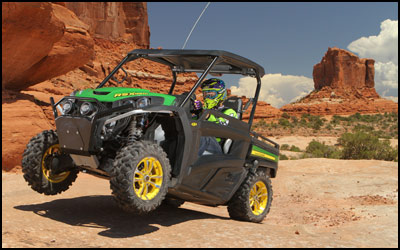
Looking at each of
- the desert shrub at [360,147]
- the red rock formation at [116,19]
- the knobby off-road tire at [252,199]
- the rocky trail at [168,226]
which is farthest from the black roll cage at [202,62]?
the red rock formation at [116,19]

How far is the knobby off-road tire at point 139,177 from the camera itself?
4090mm

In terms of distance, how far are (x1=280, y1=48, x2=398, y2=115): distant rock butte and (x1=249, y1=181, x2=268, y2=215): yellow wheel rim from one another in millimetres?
91772

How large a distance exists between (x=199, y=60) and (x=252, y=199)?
2614mm

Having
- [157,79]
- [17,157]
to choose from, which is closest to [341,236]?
[17,157]

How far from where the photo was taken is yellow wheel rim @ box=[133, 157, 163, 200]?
169 inches

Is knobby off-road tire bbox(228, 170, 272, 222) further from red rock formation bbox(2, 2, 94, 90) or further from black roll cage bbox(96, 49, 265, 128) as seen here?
red rock formation bbox(2, 2, 94, 90)

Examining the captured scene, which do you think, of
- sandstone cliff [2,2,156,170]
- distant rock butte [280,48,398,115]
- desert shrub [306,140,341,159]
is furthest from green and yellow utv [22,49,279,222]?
distant rock butte [280,48,398,115]

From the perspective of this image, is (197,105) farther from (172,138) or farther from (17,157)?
(17,157)

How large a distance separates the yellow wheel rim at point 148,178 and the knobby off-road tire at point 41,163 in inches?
59.6

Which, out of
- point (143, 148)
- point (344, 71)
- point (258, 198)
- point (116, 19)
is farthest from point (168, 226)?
point (344, 71)

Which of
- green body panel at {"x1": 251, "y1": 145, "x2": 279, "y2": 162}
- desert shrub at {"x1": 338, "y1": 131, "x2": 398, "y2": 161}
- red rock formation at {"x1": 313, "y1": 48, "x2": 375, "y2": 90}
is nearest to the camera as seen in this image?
green body panel at {"x1": 251, "y1": 145, "x2": 279, "y2": 162}

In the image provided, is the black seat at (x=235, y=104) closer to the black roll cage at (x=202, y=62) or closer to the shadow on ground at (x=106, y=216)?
the black roll cage at (x=202, y=62)

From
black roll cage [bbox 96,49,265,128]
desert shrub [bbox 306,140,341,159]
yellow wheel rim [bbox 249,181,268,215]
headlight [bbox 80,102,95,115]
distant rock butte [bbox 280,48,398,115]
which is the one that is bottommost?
desert shrub [bbox 306,140,341,159]

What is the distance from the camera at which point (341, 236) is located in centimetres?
520
